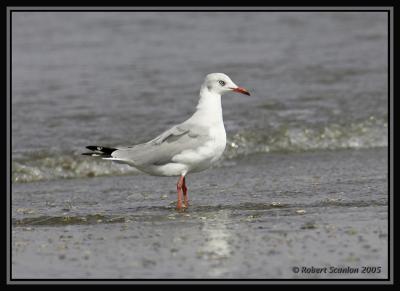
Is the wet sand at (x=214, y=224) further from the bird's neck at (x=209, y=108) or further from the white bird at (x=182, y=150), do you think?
the bird's neck at (x=209, y=108)

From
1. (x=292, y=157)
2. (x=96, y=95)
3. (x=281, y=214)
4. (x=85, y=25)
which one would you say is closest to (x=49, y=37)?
(x=85, y=25)

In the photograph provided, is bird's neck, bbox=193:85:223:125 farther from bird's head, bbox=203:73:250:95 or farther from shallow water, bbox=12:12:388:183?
shallow water, bbox=12:12:388:183

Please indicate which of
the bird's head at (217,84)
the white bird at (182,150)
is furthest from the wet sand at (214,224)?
the bird's head at (217,84)

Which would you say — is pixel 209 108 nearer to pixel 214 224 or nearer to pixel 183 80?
pixel 214 224

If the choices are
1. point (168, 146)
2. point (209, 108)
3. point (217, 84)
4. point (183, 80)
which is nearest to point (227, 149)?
point (217, 84)

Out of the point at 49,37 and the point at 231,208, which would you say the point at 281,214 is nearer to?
the point at 231,208

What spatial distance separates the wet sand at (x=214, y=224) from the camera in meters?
5.84

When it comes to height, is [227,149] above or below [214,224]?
above

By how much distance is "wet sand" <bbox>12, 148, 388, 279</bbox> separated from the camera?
5836 mm

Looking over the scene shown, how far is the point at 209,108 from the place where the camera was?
8.49 metres

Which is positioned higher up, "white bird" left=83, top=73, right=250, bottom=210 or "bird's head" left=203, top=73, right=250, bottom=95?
"bird's head" left=203, top=73, right=250, bottom=95

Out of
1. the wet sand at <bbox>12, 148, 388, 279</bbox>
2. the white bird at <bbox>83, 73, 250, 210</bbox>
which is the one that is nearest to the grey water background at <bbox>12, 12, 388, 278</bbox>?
the wet sand at <bbox>12, 148, 388, 279</bbox>

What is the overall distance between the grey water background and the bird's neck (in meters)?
0.81

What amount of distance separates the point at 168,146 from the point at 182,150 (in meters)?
0.15
